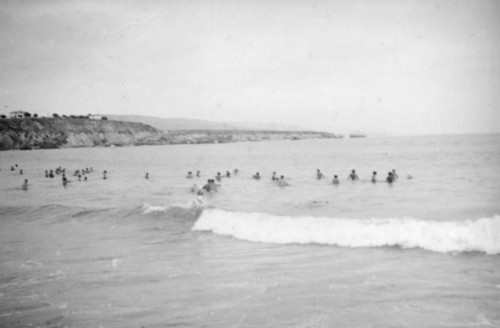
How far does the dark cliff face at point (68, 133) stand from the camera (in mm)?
125312

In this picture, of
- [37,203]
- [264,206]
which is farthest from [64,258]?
[37,203]

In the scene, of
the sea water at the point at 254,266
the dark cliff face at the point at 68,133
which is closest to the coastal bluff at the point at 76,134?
the dark cliff face at the point at 68,133

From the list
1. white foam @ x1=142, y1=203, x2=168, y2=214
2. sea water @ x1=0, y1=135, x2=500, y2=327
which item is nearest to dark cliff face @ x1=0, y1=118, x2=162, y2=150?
sea water @ x1=0, y1=135, x2=500, y2=327

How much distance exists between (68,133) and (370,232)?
14946 cm

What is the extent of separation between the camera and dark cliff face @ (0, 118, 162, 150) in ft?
411

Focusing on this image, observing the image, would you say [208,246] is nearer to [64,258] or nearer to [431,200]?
[64,258]

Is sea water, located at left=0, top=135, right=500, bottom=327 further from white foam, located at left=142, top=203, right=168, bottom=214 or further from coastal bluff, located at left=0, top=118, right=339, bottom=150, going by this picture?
coastal bluff, located at left=0, top=118, right=339, bottom=150

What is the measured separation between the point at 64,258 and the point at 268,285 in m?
6.31

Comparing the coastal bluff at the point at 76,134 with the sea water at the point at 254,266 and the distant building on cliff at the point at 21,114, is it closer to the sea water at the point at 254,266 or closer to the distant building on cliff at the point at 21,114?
the distant building on cliff at the point at 21,114

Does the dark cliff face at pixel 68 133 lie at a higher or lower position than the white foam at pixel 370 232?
higher

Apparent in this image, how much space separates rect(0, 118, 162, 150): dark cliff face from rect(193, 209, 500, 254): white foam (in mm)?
129140

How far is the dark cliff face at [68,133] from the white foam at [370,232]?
129 metres

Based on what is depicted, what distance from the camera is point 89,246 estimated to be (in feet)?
42.6

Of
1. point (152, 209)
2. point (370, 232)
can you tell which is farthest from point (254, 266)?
point (152, 209)
